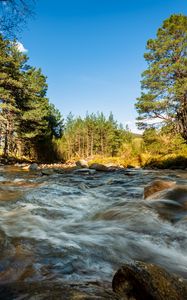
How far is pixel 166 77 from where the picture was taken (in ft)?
86.0

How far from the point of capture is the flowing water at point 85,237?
2477 mm

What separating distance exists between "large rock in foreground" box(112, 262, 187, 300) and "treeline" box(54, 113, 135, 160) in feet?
A: 175

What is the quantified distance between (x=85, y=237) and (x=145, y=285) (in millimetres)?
1944

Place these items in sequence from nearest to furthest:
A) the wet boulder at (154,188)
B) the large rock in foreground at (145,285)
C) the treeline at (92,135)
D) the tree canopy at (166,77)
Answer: the large rock in foreground at (145,285) → the wet boulder at (154,188) → the tree canopy at (166,77) → the treeline at (92,135)

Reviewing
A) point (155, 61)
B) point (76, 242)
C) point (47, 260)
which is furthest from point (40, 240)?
point (155, 61)

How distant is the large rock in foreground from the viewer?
5.52 ft

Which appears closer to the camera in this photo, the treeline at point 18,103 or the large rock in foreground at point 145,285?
the large rock in foreground at point 145,285

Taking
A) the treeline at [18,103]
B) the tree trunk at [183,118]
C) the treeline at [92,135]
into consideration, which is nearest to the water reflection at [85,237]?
the treeline at [18,103]

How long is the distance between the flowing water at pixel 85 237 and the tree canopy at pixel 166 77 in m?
20.7

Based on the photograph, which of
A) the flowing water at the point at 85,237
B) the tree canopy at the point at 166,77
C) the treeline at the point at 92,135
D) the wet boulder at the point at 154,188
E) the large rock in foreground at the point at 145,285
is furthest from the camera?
the treeline at the point at 92,135

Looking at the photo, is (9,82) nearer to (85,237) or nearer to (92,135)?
(85,237)

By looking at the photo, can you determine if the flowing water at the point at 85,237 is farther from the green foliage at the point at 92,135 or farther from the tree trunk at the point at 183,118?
the green foliage at the point at 92,135

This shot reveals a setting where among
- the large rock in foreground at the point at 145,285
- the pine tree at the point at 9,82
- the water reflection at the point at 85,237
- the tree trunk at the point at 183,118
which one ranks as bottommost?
the water reflection at the point at 85,237

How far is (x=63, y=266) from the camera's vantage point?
2.53m
